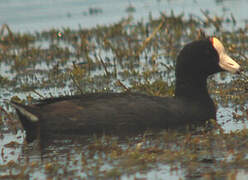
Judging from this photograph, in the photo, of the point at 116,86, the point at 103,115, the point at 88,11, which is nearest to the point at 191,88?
the point at 103,115

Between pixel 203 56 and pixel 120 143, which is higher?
pixel 203 56

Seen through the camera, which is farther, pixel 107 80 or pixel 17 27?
pixel 17 27

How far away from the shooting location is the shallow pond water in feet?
21.9

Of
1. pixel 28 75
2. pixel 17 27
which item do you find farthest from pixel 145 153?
pixel 17 27

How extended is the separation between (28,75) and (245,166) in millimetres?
7693

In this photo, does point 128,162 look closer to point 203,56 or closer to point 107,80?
point 203,56

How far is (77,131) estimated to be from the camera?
8.59 metres

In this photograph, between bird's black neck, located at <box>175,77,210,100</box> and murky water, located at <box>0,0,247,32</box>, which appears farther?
murky water, located at <box>0,0,247,32</box>

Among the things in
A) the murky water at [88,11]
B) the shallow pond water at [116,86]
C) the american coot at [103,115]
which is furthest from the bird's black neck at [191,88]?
the murky water at [88,11]

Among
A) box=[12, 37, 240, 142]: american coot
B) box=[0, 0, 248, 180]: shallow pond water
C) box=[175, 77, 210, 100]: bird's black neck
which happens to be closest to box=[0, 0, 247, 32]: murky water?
box=[0, 0, 248, 180]: shallow pond water

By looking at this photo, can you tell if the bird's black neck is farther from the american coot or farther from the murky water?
the murky water

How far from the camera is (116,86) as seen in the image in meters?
11.7

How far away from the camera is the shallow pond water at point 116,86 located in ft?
21.9

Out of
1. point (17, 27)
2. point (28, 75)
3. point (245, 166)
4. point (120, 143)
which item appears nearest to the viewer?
point (245, 166)
